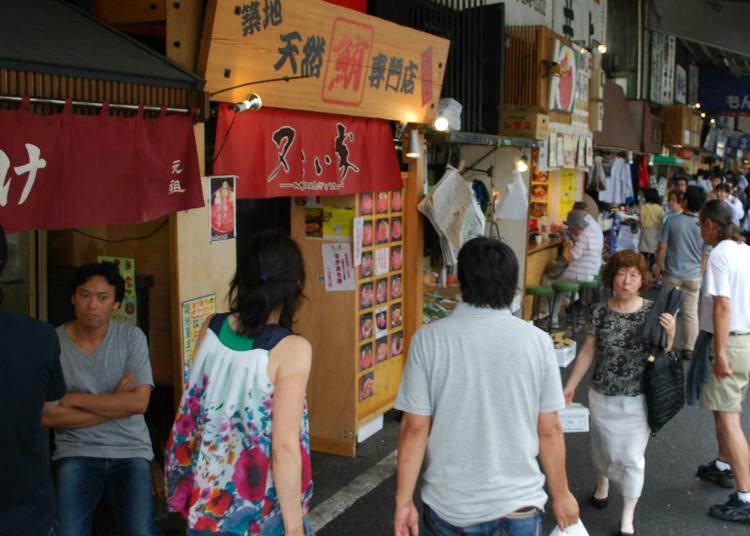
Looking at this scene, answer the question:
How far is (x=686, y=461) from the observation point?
732 cm

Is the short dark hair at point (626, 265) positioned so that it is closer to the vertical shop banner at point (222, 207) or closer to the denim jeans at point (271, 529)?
the vertical shop banner at point (222, 207)

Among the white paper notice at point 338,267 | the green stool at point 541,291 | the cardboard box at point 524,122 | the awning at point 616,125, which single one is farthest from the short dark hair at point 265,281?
the awning at point 616,125

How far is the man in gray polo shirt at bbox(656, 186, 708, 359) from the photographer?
36.0 ft

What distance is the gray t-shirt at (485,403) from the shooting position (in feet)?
11.4

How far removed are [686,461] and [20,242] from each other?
5.87 m

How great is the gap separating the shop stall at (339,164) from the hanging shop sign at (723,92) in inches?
779

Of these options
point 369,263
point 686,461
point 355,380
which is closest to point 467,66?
point 369,263

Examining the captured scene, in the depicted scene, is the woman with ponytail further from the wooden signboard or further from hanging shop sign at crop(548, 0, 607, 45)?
hanging shop sign at crop(548, 0, 607, 45)

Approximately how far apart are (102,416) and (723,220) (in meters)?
4.83

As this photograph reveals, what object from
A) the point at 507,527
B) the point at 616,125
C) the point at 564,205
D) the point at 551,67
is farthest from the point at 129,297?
the point at 616,125

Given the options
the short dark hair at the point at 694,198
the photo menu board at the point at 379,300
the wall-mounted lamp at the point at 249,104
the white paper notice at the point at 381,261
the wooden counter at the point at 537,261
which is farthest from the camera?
the wooden counter at the point at 537,261

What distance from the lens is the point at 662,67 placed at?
20.5 m

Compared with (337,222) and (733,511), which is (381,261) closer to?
(337,222)

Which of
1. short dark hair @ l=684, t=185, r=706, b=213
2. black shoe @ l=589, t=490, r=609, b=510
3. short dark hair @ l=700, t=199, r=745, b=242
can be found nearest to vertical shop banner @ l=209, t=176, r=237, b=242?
black shoe @ l=589, t=490, r=609, b=510
